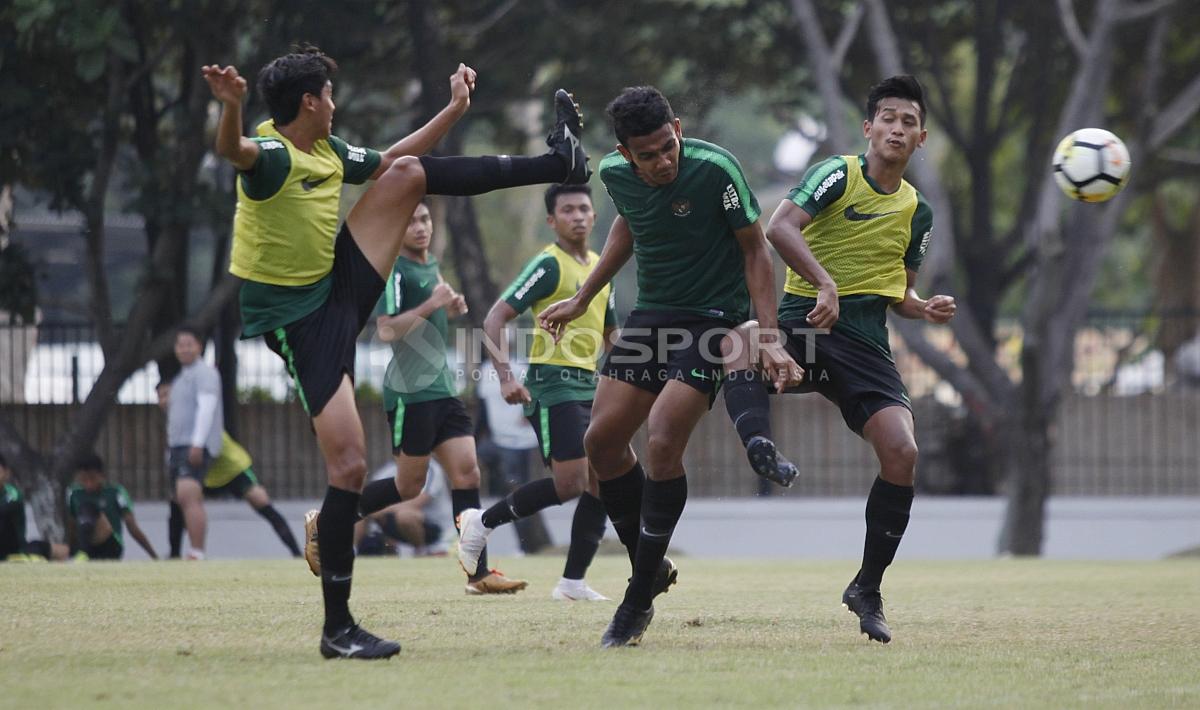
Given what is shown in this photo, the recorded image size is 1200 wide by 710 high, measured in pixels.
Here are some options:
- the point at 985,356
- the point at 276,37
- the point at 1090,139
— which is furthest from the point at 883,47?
the point at 1090,139

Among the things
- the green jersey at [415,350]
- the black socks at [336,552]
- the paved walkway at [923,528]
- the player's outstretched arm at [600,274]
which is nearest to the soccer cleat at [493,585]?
the green jersey at [415,350]

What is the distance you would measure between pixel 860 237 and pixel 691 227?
1026 mm

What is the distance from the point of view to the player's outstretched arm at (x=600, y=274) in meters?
6.84

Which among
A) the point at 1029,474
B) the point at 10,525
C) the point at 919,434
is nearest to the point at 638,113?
the point at 10,525

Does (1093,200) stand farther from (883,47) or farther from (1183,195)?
(1183,195)

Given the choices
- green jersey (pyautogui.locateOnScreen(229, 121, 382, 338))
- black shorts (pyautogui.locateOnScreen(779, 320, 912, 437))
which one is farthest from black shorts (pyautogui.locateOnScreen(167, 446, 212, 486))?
green jersey (pyautogui.locateOnScreen(229, 121, 382, 338))

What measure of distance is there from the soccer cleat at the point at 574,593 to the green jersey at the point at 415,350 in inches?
62.3

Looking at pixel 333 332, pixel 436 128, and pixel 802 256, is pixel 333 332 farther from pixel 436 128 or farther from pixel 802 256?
pixel 802 256

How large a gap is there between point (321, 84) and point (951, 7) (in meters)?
16.1

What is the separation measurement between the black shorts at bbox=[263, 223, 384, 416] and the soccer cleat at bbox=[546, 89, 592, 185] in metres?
0.82

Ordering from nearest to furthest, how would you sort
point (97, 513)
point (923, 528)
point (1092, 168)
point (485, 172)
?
point (485, 172), point (1092, 168), point (97, 513), point (923, 528)

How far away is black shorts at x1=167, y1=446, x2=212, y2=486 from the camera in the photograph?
14531mm

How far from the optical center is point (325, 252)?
5.95 meters

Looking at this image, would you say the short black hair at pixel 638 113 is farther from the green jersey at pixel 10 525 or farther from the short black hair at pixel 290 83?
the green jersey at pixel 10 525
